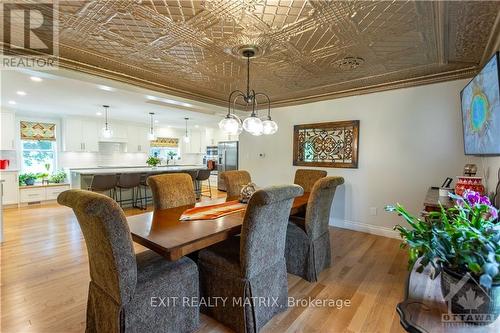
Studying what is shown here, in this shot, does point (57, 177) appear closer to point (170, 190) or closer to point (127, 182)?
point (127, 182)

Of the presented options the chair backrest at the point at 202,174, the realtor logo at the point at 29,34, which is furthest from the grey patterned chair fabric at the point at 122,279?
the chair backrest at the point at 202,174

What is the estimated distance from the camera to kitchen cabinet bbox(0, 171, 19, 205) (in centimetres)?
518

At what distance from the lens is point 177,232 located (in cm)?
170

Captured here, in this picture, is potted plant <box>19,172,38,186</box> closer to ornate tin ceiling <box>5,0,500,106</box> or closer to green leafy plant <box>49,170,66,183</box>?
green leafy plant <box>49,170,66,183</box>

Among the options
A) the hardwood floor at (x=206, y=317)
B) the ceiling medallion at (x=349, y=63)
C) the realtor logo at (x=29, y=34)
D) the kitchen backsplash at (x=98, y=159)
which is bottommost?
the hardwood floor at (x=206, y=317)

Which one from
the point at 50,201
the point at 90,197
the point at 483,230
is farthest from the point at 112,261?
the point at 50,201

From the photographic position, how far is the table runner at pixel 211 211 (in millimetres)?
2085

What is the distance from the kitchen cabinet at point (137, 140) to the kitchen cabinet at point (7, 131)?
8.50 feet

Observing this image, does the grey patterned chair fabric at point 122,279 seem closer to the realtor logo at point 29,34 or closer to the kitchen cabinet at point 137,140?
the realtor logo at point 29,34

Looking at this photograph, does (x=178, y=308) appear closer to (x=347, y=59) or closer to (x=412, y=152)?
(x=347, y=59)

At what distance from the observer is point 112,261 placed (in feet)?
4.44

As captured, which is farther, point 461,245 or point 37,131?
point 37,131

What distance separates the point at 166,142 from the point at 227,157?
264 centimetres

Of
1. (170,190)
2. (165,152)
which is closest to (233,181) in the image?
(170,190)
